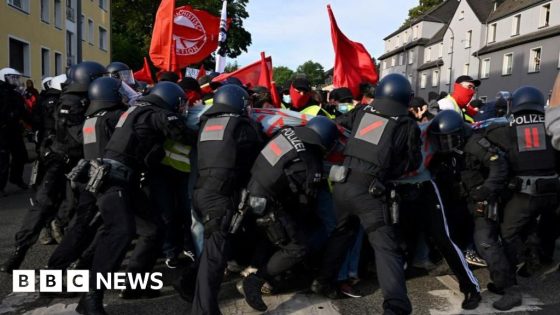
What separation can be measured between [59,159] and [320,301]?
10.2 ft

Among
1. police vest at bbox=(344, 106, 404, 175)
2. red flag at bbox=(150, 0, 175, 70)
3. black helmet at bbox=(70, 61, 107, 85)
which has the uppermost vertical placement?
red flag at bbox=(150, 0, 175, 70)

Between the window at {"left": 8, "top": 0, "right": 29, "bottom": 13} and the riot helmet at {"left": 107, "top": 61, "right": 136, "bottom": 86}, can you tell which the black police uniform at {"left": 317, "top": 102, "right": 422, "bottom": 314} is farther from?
the window at {"left": 8, "top": 0, "right": 29, "bottom": 13}

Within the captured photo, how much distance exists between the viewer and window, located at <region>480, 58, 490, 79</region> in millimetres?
37872

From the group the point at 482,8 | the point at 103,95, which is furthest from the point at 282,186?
the point at 482,8

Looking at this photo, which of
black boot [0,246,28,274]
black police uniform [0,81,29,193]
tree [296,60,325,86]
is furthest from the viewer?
tree [296,60,325,86]

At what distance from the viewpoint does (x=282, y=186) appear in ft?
12.8

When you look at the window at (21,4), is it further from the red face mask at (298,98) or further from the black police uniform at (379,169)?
the black police uniform at (379,169)

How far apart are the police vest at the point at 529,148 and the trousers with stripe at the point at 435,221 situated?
0.92 metres

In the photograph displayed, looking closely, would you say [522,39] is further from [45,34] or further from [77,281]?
[77,281]

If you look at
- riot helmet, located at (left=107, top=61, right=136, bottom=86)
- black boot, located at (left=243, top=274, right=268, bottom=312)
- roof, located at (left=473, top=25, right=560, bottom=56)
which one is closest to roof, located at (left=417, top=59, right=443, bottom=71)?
roof, located at (left=473, top=25, right=560, bottom=56)

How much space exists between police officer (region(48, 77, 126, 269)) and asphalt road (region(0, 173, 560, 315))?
1.33 feet

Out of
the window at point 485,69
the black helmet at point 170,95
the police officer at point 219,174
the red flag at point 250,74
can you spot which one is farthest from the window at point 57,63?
the window at point 485,69

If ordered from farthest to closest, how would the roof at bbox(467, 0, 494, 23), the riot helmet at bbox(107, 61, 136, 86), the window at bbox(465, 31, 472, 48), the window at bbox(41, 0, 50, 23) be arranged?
the window at bbox(465, 31, 472, 48) < the roof at bbox(467, 0, 494, 23) < the window at bbox(41, 0, 50, 23) < the riot helmet at bbox(107, 61, 136, 86)

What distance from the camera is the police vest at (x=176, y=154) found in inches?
183
